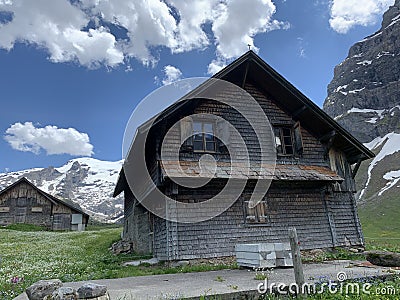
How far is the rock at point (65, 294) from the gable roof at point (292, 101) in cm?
924

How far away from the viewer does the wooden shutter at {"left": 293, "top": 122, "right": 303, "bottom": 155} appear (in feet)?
49.4

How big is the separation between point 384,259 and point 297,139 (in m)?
6.59

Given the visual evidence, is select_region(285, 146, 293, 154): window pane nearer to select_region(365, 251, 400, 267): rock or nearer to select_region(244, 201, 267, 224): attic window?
select_region(244, 201, 267, 224): attic window

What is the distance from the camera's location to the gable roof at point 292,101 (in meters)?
14.9

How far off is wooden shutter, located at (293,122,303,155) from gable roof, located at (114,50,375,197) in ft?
2.23

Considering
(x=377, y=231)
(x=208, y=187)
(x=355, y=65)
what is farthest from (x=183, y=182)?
(x=355, y=65)

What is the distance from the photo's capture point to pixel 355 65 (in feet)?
472

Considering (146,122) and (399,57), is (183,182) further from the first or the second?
(399,57)

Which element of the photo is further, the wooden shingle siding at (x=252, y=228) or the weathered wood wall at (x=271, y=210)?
the weathered wood wall at (x=271, y=210)

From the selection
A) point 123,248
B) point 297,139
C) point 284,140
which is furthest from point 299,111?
point 123,248

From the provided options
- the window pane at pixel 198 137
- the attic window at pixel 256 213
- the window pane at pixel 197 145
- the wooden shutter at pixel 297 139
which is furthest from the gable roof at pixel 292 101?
the attic window at pixel 256 213

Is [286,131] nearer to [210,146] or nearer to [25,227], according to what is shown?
[210,146]

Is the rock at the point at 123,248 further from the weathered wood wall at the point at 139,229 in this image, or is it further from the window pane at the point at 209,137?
the window pane at the point at 209,137

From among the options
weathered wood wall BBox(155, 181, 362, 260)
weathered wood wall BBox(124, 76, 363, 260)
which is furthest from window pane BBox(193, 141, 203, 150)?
weathered wood wall BBox(155, 181, 362, 260)
